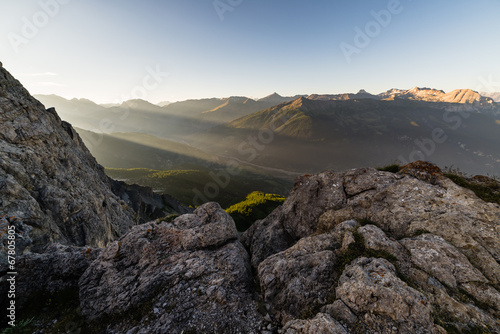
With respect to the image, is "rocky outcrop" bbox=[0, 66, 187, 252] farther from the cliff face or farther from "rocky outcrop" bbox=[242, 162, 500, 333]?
"rocky outcrop" bbox=[242, 162, 500, 333]

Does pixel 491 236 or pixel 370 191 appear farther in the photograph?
pixel 370 191

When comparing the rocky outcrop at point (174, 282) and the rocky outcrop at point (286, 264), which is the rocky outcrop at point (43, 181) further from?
the rocky outcrop at point (174, 282)

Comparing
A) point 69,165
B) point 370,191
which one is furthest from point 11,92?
point 370,191

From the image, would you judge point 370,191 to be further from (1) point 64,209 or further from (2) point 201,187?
(2) point 201,187

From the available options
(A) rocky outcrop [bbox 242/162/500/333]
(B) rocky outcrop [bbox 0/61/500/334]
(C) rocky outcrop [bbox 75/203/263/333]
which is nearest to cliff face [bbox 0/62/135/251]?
(B) rocky outcrop [bbox 0/61/500/334]

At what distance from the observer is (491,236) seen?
34.3 ft

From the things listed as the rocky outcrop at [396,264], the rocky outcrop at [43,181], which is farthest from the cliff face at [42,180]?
the rocky outcrop at [396,264]

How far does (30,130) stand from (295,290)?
31424mm

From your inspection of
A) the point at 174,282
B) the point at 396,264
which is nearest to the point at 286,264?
the point at 396,264

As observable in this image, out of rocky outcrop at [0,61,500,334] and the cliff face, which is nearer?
rocky outcrop at [0,61,500,334]

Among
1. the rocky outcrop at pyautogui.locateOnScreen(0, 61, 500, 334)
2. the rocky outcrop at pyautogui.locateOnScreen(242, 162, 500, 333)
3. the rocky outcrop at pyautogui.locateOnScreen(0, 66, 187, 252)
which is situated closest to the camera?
the rocky outcrop at pyautogui.locateOnScreen(242, 162, 500, 333)

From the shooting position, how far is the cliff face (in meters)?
15.4

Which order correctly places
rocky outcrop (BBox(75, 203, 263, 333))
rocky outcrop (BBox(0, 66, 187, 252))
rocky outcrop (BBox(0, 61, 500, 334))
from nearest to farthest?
rocky outcrop (BBox(0, 61, 500, 334)) → rocky outcrop (BBox(75, 203, 263, 333)) → rocky outcrop (BBox(0, 66, 187, 252))

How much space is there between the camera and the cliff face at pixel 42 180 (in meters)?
15.4
